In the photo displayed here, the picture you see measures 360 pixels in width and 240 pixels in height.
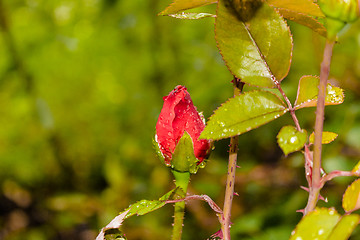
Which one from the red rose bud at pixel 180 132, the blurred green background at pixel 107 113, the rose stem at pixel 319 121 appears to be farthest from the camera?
the blurred green background at pixel 107 113

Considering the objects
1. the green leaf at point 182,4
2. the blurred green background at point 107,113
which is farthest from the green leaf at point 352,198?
the blurred green background at point 107,113

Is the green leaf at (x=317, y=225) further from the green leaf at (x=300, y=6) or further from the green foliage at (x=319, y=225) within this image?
the green leaf at (x=300, y=6)

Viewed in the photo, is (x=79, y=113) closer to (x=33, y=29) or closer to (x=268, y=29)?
(x=33, y=29)

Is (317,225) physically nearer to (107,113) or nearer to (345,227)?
(345,227)

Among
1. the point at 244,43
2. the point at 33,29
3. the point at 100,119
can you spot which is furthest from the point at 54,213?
the point at 244,43

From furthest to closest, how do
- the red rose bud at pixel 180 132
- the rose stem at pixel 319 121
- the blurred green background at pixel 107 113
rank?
1. the blurred green background at pixel 107 113
2. the red rose bud at pixel 180 132
3. the rose stem at pixel 319 121

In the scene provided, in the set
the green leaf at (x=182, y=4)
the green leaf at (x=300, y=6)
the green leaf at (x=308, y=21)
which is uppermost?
the green leaf at (x=182, y=4)

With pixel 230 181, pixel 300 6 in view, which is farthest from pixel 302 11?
pixel 230 181
